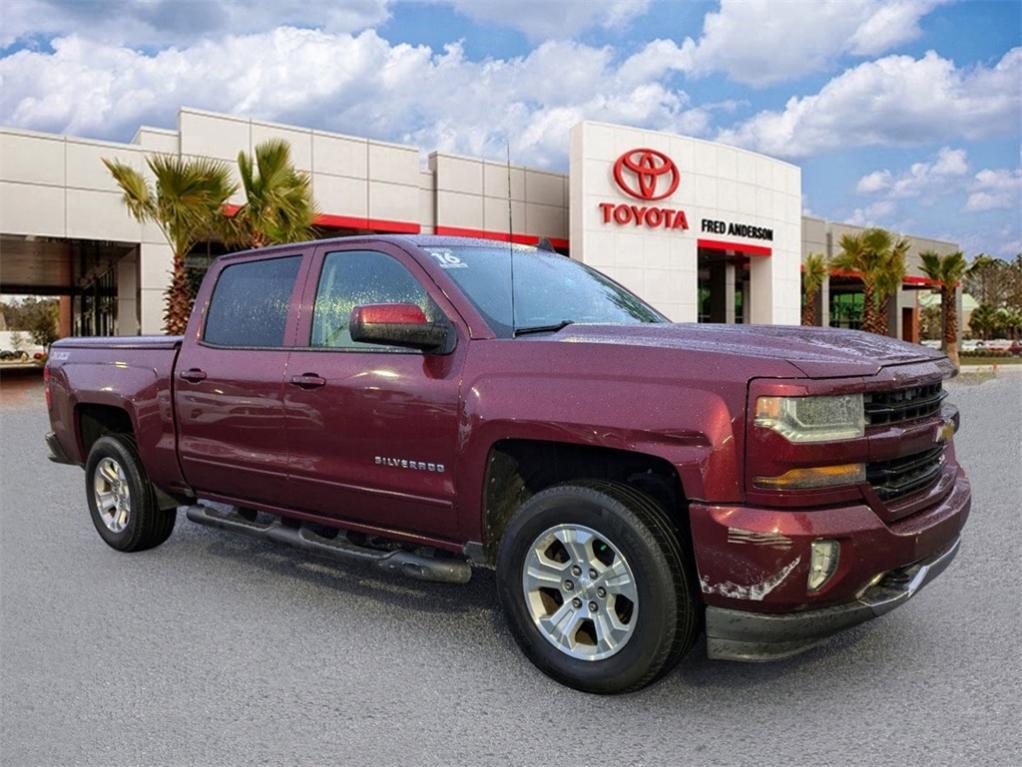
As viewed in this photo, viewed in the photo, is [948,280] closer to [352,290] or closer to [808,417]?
[352,290]

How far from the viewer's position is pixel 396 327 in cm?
396

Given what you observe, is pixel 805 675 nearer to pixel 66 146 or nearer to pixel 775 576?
pixel 775 576

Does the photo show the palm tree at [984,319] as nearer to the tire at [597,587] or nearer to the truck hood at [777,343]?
the truck hood at [777,343]

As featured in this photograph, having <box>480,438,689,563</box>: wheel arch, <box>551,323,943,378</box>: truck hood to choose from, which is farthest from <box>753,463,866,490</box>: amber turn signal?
<box>480,438,689,563</box>: wheel arch

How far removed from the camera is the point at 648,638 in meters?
3.45

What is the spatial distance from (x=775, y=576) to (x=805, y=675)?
36.2 inches

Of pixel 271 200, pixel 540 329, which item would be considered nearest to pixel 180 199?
pixel 271 200

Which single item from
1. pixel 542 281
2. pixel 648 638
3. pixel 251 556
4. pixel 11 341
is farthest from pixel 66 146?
pixel 11 341

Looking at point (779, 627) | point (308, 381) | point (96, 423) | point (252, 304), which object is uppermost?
point (252, 304)

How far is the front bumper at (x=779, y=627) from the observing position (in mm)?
3311

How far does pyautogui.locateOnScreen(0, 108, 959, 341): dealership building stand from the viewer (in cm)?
2372

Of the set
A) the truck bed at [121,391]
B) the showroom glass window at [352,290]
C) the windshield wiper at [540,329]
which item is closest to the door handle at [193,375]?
the truck bed at [121,391]

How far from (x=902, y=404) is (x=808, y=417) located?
0.56m

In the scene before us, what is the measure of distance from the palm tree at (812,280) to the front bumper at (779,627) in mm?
44238
